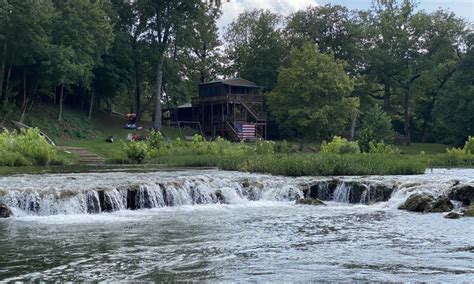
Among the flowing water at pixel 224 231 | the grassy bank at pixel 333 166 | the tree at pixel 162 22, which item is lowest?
the flowing water at pixel 224 231

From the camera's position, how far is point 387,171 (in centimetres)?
3334

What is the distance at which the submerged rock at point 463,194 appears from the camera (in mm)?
24322

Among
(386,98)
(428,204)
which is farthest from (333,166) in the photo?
(386,98)

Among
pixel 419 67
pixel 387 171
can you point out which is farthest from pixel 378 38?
pixel 387 171

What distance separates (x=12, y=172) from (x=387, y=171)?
19.2 meters

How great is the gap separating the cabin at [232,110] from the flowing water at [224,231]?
129ft

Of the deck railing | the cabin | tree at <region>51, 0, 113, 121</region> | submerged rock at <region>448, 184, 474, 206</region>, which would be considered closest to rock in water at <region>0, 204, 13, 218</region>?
submerged rock at <region>448, 184, 474, 206</region>

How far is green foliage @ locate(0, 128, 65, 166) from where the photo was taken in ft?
123

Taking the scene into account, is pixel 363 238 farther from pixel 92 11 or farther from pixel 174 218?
pixel 92 11

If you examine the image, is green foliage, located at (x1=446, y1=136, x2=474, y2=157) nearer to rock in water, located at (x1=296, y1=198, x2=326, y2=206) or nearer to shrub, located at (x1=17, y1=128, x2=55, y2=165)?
rock in water, located at (x1=296, y1=198, x2=326, y2=206)

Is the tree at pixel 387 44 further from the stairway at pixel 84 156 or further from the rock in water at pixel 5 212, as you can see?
the rock in water at pixel 5 212

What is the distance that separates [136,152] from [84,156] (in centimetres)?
503

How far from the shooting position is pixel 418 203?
2330 centimetres

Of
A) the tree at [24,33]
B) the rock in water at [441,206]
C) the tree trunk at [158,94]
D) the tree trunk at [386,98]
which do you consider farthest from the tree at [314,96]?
the rock in water at [441,206]
